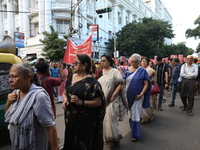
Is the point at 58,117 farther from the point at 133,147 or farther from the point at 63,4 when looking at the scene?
the point at 63,4

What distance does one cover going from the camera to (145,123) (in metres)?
4.59

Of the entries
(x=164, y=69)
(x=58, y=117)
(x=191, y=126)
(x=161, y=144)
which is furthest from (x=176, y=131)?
(x=58, y=117)

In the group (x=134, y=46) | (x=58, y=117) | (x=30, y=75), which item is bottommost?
(x=58, y=117)

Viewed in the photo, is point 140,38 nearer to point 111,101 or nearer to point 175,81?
point 175,81

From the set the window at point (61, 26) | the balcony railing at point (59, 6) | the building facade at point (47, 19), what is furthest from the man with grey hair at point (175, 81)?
the balcony railing at point (59, 6)

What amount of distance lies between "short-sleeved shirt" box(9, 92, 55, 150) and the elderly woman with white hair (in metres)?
2.30

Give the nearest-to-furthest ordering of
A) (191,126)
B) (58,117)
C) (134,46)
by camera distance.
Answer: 1. (191,126)
2. (58,117)
3. (134,46)

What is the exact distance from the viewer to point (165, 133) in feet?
12.8

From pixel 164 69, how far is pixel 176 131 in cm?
245

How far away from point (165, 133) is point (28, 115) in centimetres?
333

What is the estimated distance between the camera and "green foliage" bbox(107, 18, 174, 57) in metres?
24.8

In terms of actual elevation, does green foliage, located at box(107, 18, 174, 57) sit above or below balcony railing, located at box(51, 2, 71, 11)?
below

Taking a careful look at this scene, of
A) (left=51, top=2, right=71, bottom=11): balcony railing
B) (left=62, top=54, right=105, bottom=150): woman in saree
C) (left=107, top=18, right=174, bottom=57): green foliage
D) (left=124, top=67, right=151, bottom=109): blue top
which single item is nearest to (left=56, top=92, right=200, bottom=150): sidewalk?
(left=124, top=67, right=151, bottom=109): blue top

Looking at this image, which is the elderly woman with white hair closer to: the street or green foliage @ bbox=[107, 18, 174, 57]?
the street
